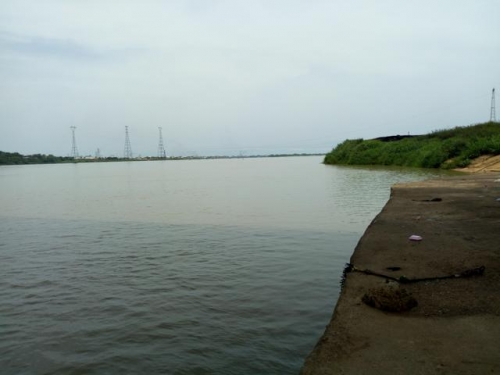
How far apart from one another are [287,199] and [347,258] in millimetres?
12529

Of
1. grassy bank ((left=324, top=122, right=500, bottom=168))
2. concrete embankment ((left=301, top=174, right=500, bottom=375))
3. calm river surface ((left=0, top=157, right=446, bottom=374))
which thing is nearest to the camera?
concrete embankment ((left=301, top=174, right=500, bottom=375))

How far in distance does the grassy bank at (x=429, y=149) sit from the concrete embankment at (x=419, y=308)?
1396 inches

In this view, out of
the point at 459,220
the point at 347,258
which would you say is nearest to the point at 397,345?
the point at 347,258

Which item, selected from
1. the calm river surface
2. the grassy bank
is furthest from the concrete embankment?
the grassy bank

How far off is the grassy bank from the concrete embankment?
3547 centimetres

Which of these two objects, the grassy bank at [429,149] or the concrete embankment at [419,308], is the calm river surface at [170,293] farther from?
the grassy bank at [429,149]

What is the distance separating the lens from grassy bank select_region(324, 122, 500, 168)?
132 ft

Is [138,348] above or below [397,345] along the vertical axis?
below

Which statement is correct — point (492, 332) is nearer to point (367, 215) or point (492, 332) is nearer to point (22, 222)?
point (367, 215)

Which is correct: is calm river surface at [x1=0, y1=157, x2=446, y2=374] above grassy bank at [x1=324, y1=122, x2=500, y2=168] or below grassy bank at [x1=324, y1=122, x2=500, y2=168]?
below

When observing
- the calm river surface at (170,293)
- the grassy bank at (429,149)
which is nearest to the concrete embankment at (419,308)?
the calm river surface at (170,293)

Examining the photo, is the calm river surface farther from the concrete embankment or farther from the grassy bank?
the grassy bank

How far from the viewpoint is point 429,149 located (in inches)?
1939

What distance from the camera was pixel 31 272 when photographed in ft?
29.6
